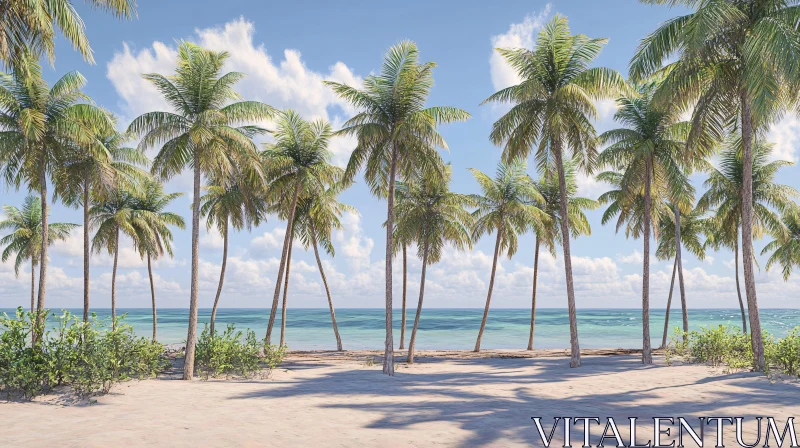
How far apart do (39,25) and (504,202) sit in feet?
67.3

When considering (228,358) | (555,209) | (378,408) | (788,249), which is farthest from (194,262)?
(788,249)

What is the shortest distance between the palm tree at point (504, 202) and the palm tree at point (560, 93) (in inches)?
276

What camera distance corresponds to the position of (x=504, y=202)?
2614 cm

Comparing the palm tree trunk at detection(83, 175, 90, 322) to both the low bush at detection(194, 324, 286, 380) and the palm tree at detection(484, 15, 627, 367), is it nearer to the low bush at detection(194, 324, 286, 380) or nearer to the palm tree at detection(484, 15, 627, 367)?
the low bush at detection(194, 324, 286, 380)

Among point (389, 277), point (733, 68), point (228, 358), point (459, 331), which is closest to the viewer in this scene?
point (733, 68)

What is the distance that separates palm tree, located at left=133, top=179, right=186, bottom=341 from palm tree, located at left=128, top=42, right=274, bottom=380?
12814 millimetres

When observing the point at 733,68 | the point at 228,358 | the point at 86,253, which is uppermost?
the point at 733,68

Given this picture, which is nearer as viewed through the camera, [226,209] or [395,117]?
[395,117]

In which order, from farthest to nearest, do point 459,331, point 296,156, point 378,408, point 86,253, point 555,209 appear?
point 459,331 < point 555,209 < point 296,156 < point 86,253 < point 378,408

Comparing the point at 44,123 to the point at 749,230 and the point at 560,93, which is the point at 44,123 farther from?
the point at 749,230

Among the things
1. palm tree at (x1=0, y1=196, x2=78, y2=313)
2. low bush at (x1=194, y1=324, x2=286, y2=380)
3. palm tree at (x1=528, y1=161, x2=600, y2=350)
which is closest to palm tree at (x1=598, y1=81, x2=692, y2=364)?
palm tree at (x1=528, y1=161, x2=600, y2=350)

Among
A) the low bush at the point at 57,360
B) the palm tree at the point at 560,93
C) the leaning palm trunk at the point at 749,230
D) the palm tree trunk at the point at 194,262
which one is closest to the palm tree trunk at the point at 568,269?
the palm tree at the point at 560,93

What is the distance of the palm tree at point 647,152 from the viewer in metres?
18.6

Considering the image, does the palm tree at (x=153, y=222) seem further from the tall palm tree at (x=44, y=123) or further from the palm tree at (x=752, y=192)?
the palm tree at (x=752, y=192)
